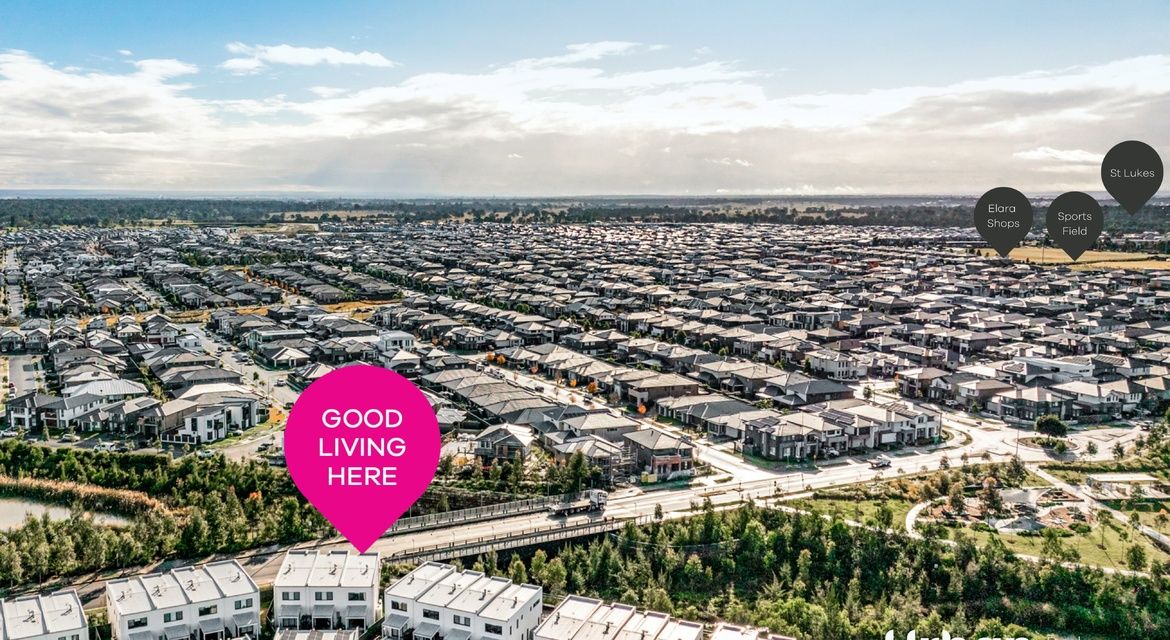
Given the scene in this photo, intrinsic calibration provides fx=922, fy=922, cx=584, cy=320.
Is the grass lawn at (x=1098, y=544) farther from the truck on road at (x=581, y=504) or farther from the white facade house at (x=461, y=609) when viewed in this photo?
the white facade house at (x=461, y=609)

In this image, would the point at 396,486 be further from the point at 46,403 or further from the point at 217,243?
the point at 217,243

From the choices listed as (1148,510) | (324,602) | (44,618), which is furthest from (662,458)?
(44,618)

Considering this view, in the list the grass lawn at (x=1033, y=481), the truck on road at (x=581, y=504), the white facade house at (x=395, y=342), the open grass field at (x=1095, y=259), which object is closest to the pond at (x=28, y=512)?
the truck on road at (x=581, y=504)

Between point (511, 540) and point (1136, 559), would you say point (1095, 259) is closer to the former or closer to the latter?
point (1136, 559)

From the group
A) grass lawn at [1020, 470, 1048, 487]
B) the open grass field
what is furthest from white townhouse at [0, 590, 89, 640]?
the open grass field

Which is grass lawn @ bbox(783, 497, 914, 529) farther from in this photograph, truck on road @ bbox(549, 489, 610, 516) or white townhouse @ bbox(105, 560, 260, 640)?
white townhouse @ bbox(105, 560, 260, 640)

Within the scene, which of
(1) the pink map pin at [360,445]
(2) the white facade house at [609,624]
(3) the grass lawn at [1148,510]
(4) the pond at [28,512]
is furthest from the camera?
(4) the pond at [28,512]
